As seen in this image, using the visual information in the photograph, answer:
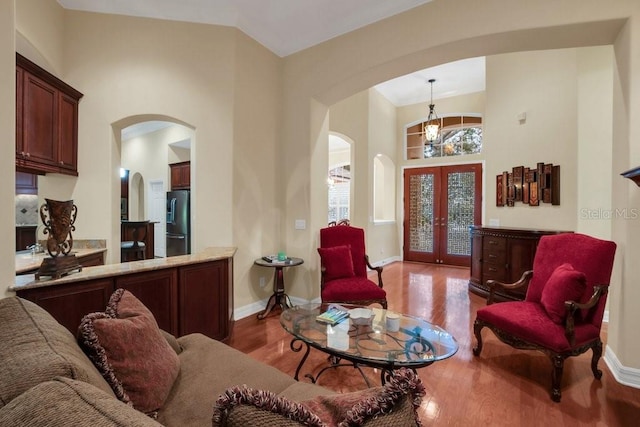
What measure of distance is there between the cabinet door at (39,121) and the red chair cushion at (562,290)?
4676mm

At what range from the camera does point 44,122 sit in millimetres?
2799

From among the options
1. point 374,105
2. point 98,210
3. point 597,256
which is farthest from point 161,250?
point 597,256

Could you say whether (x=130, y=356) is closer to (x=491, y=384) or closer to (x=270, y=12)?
(x=491, y=384)

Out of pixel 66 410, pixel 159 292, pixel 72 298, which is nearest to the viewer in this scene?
pixel 66 410

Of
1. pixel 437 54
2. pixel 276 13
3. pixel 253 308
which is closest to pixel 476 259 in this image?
pixel 437 54

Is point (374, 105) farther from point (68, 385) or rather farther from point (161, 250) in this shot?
point (68, 385)

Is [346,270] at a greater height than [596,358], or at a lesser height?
greater

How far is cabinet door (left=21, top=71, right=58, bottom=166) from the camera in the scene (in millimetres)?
2623

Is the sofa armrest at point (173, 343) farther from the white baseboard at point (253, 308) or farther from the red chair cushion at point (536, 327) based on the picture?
the red chair cushion at point (536, 327)

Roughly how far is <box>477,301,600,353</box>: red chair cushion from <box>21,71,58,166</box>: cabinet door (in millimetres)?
4431

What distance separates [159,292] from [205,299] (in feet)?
1.50

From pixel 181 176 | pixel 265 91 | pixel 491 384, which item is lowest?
pixel 491 384

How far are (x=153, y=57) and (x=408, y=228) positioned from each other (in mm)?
6371

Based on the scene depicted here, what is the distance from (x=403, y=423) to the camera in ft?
2.18
